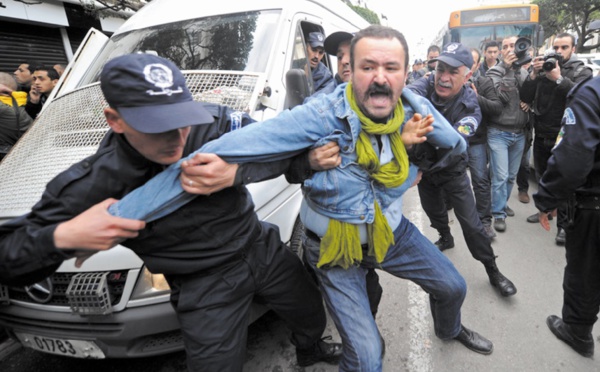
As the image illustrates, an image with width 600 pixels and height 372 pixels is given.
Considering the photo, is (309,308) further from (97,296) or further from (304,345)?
(97,296)

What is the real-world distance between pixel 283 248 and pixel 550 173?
158 centimetres

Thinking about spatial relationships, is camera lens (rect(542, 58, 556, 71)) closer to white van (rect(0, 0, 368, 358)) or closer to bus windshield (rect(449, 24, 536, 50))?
white van (rect(0, 0, 368, 358))

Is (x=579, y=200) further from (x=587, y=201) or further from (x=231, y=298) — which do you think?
(x=231, y=298)

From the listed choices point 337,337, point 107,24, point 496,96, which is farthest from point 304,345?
point 107,24

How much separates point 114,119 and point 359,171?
1039mm

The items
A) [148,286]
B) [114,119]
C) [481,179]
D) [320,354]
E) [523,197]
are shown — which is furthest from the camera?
[523,197]

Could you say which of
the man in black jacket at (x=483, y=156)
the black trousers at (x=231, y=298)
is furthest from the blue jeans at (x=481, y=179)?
the black trousers at (x=231, y=298)

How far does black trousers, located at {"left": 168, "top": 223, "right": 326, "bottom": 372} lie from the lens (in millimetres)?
1592

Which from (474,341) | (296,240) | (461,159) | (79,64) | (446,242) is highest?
(79,64)

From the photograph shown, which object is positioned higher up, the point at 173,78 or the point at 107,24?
the point at 107,24

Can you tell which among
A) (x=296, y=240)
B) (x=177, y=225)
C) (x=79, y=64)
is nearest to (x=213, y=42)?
(x=79, y=64)

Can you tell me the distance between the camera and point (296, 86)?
2.29 meters

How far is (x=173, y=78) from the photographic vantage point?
1.31m

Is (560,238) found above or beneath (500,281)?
beneath
